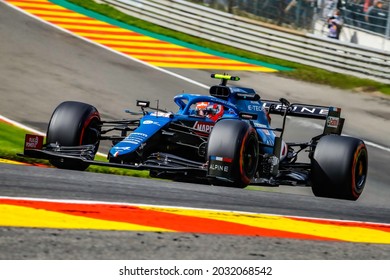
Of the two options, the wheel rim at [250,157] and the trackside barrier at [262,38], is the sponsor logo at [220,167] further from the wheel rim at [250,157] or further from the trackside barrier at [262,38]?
the trackside barrier at [262,38]

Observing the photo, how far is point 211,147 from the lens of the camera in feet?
34.6

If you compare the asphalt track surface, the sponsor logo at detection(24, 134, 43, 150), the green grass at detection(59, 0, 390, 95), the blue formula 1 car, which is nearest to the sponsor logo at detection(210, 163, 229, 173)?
the blue formula 1 car

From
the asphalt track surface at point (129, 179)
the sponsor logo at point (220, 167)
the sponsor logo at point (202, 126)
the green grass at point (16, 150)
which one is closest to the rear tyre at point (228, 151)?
the sponsor logo at point (220, 167)

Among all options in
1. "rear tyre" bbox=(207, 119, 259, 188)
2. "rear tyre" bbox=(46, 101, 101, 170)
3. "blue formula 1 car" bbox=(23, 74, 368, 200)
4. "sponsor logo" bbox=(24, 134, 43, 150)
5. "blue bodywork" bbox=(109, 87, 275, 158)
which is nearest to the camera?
"rear tyre" bbox=(207, 119, 259, 188)

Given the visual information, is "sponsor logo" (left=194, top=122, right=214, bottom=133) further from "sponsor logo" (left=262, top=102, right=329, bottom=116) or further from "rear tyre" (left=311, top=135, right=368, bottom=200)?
"sponsor logo" (left=262, top=102, right=329, bottom=116)

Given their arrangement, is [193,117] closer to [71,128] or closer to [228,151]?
[228,151]

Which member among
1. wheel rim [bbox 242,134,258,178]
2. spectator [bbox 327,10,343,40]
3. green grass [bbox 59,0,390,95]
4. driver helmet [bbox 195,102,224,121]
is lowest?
wheel rim [bbox 242,134,258,178]

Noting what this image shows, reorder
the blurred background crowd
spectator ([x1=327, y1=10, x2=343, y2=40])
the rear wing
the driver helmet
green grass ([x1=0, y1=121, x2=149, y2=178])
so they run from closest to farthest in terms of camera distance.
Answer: the driver helmet
green grass ([x1=0, y1=121, x2=149, y2=178])
the rear wing
the blurred background crowd
spectator ([x1=327, y1=10, x2=343, y2=40])

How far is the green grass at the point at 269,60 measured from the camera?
22359mm

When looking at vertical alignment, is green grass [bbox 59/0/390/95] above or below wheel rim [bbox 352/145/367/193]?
above

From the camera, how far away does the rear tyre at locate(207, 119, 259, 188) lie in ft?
34.2

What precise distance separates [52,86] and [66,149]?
8005 mm

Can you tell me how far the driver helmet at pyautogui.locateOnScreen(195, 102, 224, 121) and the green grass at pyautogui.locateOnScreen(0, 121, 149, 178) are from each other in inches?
65.9

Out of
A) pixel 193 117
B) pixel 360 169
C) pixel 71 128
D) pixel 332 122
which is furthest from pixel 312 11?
pixel 71 128
